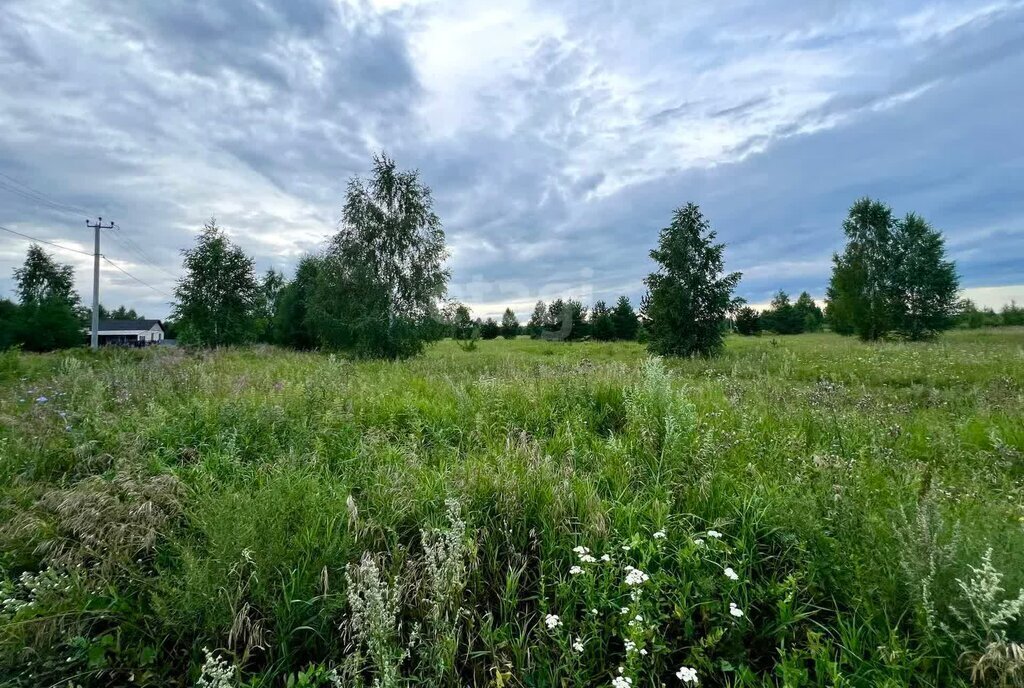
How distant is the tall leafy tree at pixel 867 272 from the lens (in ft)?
109

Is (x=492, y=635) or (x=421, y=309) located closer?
(x=492, y=635)

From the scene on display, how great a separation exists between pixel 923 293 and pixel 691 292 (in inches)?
1033

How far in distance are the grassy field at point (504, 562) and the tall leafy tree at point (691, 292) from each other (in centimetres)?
1487

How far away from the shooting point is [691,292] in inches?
735

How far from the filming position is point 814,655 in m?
1.91

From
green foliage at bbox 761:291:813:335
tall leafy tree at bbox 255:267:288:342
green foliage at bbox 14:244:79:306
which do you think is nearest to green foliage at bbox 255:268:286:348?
tall leafy tree at bbox 255:267:288:342

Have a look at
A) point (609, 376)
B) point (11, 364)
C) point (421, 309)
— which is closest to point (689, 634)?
point (609, 376)

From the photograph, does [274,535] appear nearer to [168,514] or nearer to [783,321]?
[168,514]

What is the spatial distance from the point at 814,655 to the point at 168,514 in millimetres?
3530

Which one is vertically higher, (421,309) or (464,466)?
(421,309)

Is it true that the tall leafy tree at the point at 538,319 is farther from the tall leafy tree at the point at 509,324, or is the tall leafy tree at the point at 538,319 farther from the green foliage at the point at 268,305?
the green foliage at the point at 268,305

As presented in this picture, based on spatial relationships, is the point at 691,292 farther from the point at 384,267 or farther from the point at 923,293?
the point at 923,293

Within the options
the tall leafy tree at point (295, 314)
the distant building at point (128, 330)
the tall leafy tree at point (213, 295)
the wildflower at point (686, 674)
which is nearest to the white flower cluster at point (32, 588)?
the wildflower at point (686, 674)

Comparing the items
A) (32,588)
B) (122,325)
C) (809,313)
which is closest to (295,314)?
(32,588)
